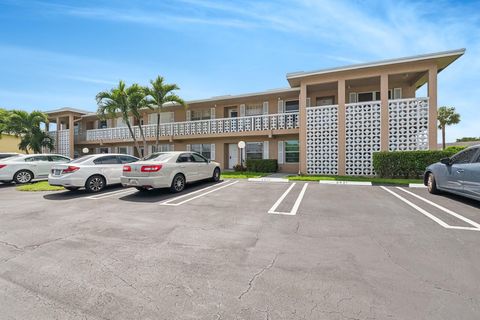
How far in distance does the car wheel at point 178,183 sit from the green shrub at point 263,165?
806cm

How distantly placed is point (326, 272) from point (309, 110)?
39.7ft

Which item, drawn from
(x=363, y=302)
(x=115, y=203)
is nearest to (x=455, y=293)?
(x=363, y=302)

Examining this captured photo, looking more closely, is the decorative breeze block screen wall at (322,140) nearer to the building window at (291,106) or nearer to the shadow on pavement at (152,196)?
the building window at (291,106)

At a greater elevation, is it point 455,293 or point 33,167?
point 33,167

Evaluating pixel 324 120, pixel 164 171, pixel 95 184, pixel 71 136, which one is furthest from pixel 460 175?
pixel 71 136

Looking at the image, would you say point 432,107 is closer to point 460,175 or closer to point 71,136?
point 460,175

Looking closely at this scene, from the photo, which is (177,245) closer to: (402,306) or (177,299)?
(177,299)

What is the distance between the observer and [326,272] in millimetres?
2836

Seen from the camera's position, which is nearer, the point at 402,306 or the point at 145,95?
the point at 402,306

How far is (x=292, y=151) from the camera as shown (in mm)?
16188

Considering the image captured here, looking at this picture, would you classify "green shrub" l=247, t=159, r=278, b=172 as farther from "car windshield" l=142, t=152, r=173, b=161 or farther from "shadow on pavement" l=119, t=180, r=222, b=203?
"car windshield" l=142, t=152, r=173, b=161

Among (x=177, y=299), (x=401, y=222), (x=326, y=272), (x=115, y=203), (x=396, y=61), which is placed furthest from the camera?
(x=396, y=61)

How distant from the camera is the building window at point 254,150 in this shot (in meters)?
17.5

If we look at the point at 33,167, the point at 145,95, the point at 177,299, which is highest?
the point at 145,95
